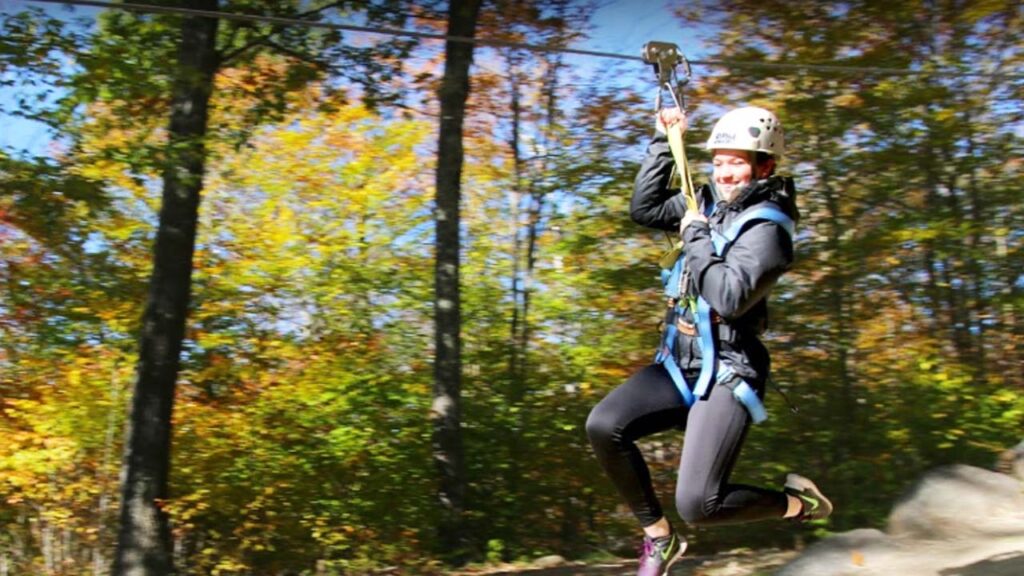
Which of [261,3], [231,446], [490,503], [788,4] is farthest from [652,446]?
[261,3]

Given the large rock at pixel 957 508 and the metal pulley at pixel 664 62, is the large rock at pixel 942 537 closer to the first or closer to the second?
the large rock at pixel 957 508

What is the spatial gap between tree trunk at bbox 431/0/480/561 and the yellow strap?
3.70 meters

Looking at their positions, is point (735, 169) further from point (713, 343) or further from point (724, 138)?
point (713, 343)

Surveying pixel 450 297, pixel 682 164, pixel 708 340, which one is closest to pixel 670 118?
pixel 682 164

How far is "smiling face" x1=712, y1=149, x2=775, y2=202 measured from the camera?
323 cm

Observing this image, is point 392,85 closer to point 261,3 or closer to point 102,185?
point 261,3

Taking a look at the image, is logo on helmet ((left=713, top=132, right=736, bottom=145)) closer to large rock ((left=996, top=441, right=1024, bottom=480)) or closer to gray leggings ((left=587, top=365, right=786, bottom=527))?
gray leggings ((left=587, top=365, right=786, bottom=527))

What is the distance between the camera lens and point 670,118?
3408 millimetres

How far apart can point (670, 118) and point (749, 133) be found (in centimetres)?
34

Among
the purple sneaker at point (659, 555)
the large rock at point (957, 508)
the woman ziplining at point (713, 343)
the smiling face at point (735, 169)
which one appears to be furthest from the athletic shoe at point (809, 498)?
the large rock at point (957, 508)

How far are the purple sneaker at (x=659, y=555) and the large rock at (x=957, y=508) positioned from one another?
8.21 feet

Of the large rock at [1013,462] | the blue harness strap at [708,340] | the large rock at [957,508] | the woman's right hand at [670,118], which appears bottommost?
the large rock at [957,508]

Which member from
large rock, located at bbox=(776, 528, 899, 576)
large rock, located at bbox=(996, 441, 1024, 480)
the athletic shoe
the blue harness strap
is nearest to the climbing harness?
the blue harness strap

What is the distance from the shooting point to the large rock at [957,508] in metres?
5.28
